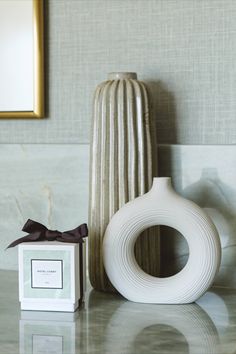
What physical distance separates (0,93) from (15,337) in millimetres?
662

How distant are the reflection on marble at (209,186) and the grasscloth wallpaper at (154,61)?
0.04 metres

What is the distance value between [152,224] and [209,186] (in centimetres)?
19

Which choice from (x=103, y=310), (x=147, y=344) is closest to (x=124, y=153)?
(x=103, y=310)

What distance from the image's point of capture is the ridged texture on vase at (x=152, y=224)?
52.0 inches

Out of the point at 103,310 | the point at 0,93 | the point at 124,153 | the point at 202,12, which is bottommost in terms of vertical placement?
the point at 103,310

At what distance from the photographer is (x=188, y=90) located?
Answer: 151cm

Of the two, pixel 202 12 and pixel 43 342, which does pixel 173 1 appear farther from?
pixel 43 342

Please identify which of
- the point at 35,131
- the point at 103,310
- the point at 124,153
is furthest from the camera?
the point at 35,131

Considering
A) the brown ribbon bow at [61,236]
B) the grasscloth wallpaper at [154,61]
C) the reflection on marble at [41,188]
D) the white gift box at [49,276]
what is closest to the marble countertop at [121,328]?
the white gift box at [49,276]

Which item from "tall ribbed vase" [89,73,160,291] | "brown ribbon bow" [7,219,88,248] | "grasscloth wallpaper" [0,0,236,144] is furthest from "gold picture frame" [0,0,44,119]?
"brown ribbon bow" [7,219,88,248]

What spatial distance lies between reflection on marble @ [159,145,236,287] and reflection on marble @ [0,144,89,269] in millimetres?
196

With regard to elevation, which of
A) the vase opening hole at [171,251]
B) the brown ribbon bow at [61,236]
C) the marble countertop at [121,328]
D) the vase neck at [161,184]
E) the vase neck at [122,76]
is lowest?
the marble countertop at [121,328]

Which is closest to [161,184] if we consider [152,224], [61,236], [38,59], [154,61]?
[152,224]

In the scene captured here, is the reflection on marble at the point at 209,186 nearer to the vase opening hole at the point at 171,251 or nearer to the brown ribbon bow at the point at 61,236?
the vase opening hole at the point at 171,251
